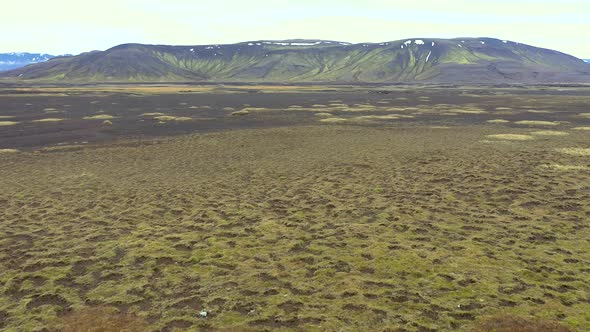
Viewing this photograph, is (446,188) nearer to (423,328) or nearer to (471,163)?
(471,163)

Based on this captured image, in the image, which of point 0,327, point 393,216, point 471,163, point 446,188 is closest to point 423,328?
point 393,216

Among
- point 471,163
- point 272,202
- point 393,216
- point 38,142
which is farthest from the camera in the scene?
point 38,142

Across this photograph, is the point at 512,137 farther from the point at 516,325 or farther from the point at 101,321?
the point at 101,321

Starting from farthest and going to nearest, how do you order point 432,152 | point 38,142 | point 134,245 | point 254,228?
point 38,142 → point 432,152 → point 254,228 → point 134,245

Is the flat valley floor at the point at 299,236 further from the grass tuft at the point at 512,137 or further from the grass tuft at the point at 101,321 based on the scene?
the grass tuft at the point at 512,137

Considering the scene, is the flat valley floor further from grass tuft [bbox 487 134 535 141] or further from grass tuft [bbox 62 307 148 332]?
grass tuft [bbox 487 134 535 141]

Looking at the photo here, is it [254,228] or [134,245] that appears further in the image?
[254,228]

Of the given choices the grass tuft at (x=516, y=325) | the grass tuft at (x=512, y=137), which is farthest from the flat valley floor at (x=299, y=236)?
the grass tuft at (x=512, y=137)

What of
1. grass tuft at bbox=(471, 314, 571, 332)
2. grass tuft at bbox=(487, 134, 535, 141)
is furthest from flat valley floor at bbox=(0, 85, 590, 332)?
grass tuft at bbox=(487, 134, 535, 141)
